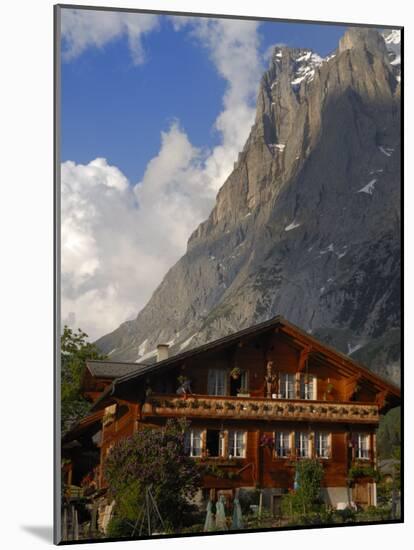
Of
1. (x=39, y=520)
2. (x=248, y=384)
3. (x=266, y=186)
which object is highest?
(x=266, y=186)

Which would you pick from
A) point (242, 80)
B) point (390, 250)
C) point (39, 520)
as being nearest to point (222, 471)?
point (39, 520)

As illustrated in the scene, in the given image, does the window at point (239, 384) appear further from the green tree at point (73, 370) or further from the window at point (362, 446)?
the green tree at point (73, 370)

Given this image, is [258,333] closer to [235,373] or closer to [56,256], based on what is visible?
[235,373]

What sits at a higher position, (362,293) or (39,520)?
(362,293)

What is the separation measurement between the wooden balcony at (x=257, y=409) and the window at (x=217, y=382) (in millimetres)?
105

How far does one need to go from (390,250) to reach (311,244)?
4.58 ft

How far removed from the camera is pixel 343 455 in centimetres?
2402

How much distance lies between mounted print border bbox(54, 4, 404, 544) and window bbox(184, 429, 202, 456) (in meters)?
0.04

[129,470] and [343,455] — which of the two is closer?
[129,470]

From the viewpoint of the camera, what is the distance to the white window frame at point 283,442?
931 inches

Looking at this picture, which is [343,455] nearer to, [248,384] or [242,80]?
[248,384]

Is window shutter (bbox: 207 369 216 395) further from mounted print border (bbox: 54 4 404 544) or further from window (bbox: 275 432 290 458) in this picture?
window (bbox: 275 432 290 458)

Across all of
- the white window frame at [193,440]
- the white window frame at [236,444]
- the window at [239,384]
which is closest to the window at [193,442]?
the white window frame at [193,440]

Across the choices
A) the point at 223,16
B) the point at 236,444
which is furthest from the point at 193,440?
the point at 223,16
